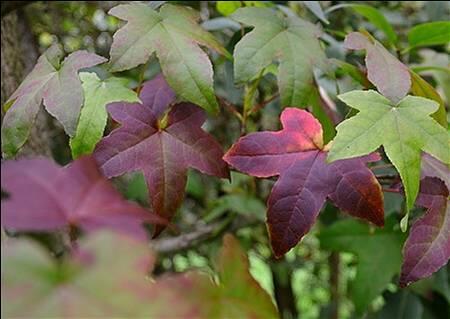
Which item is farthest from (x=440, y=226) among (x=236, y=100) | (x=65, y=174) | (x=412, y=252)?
(x=236, y=100)

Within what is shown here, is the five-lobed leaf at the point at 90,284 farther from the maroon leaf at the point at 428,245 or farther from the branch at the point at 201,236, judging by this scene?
the branch at the point at 201,236

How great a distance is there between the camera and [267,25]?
33.3 inches

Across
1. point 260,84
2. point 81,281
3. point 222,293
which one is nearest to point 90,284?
point 81,281

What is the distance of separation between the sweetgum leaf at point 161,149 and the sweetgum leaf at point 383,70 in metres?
0.19

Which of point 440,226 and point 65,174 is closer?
point 65,174

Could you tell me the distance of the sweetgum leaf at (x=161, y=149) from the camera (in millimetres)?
727

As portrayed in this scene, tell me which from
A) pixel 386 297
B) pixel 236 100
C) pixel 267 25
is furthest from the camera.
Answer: pixel 386 297

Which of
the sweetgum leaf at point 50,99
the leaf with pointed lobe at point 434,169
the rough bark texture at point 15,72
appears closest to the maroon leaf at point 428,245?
the leaf with pointed lobe at point 434,169

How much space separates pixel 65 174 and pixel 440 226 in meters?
0.41

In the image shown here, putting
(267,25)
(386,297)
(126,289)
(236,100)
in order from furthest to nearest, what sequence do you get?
(386,297) → (236,100) → (267,25) → (126,289)

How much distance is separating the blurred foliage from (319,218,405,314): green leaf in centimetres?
1

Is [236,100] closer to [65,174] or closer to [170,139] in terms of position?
[170,139]

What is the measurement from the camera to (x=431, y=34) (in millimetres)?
959

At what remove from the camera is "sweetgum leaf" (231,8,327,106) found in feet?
2.63
